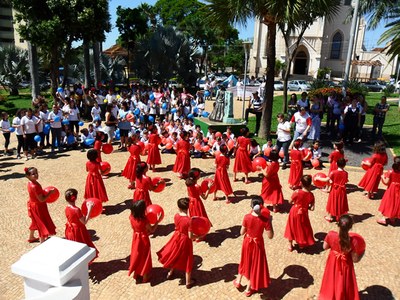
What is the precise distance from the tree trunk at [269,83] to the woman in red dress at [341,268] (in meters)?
9.47

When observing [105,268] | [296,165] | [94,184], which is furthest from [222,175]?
[105,268]

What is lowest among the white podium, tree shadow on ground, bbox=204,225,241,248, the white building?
tree shadow on ground, bbox=204,225,241,248

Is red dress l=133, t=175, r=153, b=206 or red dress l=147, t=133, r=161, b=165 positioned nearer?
red dress l=133, t=175, r=153, b=206

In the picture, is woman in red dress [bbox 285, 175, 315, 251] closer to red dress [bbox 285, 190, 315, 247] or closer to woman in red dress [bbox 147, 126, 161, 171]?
red dress [bbox 285, 190, 315, 247]

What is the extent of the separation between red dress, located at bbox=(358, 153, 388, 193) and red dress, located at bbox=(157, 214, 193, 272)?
18.5ft

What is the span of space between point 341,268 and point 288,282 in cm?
116

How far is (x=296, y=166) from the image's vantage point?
378 inches

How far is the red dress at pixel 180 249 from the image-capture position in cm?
557

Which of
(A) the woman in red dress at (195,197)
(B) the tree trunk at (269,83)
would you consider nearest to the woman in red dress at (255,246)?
(A) the woman in red dress at (195,197)

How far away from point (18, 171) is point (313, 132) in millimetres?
10238

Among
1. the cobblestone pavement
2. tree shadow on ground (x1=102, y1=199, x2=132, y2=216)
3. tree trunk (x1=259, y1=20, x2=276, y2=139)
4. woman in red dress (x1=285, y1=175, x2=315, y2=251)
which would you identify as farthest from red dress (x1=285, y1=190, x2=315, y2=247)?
tree trunk (x1=259, y1=20, x2=276, y2=139)

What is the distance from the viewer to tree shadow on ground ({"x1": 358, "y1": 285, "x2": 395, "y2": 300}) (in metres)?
5.41

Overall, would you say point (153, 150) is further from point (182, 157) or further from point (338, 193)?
point (338, 193)

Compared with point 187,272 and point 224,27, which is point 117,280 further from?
point 224,27
